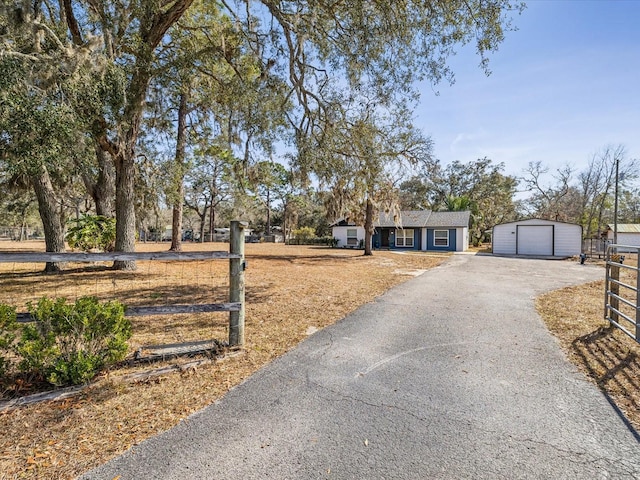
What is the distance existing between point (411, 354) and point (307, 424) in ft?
6.28

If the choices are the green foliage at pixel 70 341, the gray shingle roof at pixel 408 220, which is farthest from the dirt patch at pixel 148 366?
the gray shingle roof at pixel 408 220

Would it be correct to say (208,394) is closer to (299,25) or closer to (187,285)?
(187,285)

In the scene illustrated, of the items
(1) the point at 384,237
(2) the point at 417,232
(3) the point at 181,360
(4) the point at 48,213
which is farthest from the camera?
(1) the point at 384,237

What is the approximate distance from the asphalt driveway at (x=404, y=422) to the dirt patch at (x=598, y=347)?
15 cm

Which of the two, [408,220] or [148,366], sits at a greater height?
[408,220]

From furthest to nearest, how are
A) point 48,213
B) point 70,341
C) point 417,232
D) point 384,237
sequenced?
1. point 384,237
2. point 417,232
3. point 48,213
4. point 70,341

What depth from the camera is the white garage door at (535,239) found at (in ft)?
73.9

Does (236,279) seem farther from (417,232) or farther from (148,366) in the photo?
(417,232)

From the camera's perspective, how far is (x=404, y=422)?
261 centimetres

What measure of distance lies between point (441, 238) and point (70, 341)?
26949mm

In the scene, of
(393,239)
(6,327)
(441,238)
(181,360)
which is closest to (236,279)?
→ (181,360)

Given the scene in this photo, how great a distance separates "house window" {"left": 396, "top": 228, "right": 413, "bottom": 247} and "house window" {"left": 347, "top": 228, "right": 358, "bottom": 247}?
3640 mm

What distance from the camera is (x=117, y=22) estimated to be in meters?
7.30

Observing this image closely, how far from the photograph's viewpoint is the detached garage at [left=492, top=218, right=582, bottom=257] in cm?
2184
